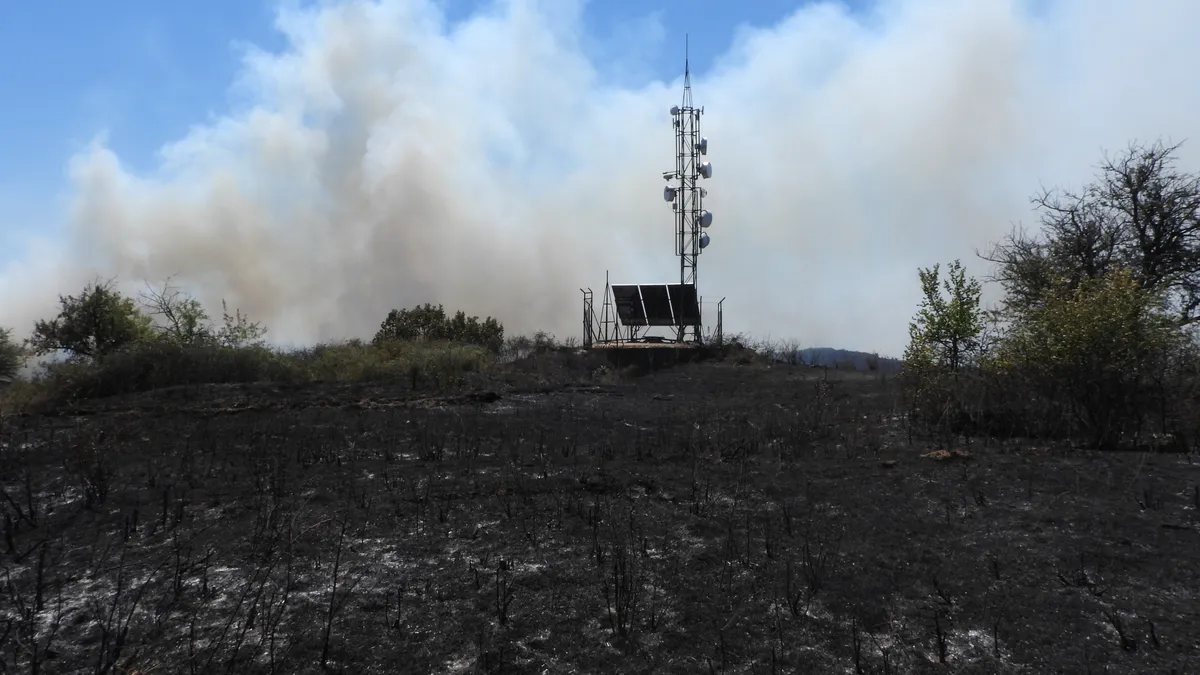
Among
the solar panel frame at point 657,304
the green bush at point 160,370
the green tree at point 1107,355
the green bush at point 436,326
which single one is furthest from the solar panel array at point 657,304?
the green tree at point 1107,355

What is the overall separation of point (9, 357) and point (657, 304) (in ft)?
76.3

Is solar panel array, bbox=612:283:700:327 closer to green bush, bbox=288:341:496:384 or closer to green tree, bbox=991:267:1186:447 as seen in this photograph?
green bush, bbox=288:341:496:384

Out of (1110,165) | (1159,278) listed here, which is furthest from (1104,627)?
(1110,165)

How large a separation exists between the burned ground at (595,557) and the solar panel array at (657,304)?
67.9ft

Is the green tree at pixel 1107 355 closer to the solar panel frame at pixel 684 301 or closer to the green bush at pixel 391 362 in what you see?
the green bush at pixel 391 362

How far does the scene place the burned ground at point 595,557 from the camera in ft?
12.5

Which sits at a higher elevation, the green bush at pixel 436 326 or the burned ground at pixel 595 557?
the green bush at pixel 436 326

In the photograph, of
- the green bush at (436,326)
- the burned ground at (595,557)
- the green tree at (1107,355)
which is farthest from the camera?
the green bush at (436,326)

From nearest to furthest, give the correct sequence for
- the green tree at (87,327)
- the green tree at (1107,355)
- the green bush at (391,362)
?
the green tree at (1107,355) → the green bush at (391,362) → the green tree at (87,327)

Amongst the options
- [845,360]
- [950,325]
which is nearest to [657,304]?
[845,360]

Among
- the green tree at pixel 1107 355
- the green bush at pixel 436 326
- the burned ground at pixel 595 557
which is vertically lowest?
the burned ground at pixel 595 557

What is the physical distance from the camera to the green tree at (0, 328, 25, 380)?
22859mm

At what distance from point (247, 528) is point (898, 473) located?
6.36 m

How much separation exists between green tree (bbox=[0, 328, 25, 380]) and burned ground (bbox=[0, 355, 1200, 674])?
18.0m
